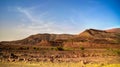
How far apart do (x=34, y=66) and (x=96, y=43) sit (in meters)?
62.4

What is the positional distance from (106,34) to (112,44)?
24136 millimetres

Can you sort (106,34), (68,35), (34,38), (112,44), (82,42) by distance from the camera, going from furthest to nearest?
1. (68,35)
2. (34,38)
3. (106,34)
4. (82,42)
5. (112,44)

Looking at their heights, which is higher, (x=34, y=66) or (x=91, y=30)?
(x=91, y=30)

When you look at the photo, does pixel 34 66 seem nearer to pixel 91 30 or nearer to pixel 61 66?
pixel 61 66

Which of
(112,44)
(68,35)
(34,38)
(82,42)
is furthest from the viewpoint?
(68,35)

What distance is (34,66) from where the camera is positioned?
92.2 ft

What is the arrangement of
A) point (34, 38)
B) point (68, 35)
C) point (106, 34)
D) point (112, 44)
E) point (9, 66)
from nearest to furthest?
point (9, 66) → point (112, 44) → point (106, 34) → point (34, 38) → point (68, 35)

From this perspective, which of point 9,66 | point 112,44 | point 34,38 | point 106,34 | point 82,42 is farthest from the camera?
point 34,38

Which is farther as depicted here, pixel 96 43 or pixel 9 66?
pixel 96 43

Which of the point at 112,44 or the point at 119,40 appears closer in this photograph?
the point at 112,44

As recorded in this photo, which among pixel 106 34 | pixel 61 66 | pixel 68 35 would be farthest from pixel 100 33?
pixel 61 66

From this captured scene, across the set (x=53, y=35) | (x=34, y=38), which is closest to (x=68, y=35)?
(x=53, y=35)

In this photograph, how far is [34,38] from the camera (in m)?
134

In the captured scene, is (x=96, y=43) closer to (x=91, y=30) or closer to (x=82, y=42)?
(x=82, y=42)
